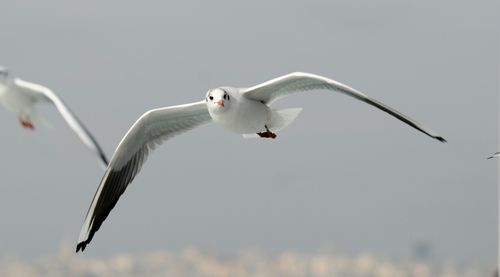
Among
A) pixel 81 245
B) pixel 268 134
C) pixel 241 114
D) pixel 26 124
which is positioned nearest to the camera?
pixel 241 114

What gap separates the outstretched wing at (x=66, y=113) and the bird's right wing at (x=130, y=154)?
35 cm

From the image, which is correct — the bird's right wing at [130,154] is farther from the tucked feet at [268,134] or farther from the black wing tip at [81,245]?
the tucked feet at [268,134]

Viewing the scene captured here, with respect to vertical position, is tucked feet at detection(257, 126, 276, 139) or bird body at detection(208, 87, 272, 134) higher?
bird body at detection(208, 87, 272, 134)

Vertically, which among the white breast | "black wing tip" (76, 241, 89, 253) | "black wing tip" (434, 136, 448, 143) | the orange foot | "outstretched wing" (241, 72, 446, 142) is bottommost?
"black wing tip" (76, 241, 89, 253)

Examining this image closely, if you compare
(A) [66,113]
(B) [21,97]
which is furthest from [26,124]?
(A) [66,113]

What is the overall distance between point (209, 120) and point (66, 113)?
1.80m

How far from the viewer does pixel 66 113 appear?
25.2 ft

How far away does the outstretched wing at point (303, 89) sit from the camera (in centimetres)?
494

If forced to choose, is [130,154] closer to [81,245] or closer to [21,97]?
[81,245]

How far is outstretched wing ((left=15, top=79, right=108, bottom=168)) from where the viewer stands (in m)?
6.98

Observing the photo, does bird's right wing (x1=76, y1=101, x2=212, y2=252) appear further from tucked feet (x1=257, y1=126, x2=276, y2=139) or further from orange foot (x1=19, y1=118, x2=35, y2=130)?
orange foot (x1=19, y1=118, x2=35, y2=130)

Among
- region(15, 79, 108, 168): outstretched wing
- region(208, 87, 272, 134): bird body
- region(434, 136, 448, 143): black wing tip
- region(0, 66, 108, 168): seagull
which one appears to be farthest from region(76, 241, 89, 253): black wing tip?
region(434, 136, 448, 143): black wing tip

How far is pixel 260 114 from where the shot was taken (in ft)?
18.9

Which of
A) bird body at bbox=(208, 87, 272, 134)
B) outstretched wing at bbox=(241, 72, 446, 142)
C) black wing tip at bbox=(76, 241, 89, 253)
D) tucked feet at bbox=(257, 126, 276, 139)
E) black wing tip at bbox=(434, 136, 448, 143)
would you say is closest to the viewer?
black wing tip at bbox=(434, 136, 448, 143)
